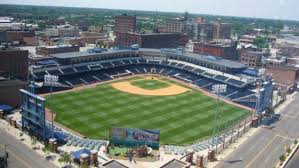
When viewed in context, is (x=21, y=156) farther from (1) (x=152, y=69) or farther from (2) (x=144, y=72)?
(1) (x=152, y=69)

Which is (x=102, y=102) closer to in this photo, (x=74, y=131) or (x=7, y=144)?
(x=74, y=131)

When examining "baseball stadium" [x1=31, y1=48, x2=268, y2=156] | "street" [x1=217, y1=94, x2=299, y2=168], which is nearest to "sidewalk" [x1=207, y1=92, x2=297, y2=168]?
"street" [x1=217, y1=94, x2=299, y2=168]

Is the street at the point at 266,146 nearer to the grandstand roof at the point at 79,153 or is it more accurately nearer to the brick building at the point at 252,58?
the grandstand roof at the point at 79,153

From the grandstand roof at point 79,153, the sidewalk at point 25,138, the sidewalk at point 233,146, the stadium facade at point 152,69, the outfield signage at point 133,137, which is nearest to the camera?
the grandstand roof at point 79,153

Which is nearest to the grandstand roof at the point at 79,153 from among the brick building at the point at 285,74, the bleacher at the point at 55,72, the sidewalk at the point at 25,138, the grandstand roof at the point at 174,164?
the sidewalk at the point at 25,138

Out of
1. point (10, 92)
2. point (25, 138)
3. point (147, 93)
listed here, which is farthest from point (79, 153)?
point (147, 93)

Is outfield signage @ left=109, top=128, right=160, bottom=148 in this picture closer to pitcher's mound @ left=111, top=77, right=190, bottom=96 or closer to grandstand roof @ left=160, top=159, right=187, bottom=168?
grandstand roof @ left=160, top=159, right=187, bottom=168
